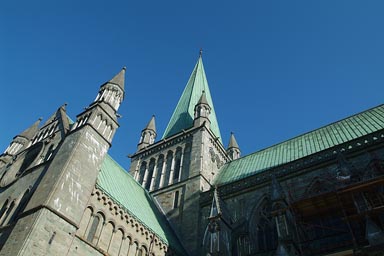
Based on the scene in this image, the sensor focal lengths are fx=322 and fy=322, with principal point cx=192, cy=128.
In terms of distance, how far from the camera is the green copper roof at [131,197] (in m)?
18.4

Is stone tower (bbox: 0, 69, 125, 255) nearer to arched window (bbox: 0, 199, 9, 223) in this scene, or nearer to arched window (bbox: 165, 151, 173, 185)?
arched window (bbox: 0, 199, 9, 223)

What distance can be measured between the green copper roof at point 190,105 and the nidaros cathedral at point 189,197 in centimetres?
632

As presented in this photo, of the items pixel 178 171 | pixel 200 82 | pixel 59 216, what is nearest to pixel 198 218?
pixel 178 171

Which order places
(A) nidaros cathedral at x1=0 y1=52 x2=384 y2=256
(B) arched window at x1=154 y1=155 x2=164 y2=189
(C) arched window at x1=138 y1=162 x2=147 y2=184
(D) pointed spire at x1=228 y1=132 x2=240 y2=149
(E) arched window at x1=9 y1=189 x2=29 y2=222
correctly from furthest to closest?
(D) pointed spire at x1=228 y1=132 x2=240 y2=149
(C) arched window at x1=138 y1=162 x2=147 y2=184
(B) arched window at x1=154 y1=155 x2=164 y2=189
(E) arched window at x1=9 y1=189 x2=29 y2=222
(A) nidaros cathedral at x1=0 y1=52 x2=384 y2=256

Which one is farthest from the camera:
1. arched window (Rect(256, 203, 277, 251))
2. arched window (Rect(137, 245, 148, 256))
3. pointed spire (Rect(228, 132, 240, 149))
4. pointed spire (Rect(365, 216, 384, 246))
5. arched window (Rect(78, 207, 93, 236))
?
pointed spire (Rect(228, 132, 240, 149))

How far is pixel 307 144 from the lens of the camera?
76.6 ft

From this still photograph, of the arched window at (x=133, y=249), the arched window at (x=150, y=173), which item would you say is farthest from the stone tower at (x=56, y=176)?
the arched window at (x=150, y=173)

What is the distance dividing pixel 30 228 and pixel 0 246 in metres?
2.39

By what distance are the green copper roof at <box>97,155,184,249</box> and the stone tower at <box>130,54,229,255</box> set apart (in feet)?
4.16

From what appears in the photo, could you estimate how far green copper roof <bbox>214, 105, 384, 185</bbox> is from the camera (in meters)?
20.8

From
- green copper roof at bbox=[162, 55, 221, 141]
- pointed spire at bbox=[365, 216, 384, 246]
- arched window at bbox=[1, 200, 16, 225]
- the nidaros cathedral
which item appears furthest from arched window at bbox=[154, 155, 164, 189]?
pointed spire at bbox=[365, 216, 384, 246]

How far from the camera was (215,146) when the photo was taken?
3052 centimetres

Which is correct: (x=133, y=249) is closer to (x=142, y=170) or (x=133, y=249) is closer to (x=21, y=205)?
(x=21, y=205)

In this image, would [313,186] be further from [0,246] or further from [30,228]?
[0,246]
